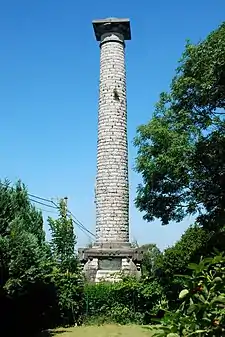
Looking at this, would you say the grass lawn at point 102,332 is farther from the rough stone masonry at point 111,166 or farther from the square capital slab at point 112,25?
the square capital slab at point 112,25

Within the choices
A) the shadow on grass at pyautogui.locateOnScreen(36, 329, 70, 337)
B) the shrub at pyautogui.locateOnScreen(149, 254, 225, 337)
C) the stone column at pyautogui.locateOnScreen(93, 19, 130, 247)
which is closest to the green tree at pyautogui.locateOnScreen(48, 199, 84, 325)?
the shadow on grass at pyautogui.locateOnScreen(36, 329, 70, 337)

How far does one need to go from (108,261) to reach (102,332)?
660 cm

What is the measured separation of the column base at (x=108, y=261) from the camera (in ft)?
72.4

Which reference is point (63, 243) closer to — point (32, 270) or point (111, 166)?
point (111, 166)

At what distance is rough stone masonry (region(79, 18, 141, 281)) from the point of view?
73.3 ft

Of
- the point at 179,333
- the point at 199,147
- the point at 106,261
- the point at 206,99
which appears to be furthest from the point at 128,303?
the point at 179,333

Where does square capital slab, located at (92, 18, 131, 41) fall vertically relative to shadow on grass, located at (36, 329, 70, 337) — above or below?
above

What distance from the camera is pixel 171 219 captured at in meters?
15.6

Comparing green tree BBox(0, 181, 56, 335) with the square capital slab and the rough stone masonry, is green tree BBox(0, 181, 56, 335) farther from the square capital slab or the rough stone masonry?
the square capital slab

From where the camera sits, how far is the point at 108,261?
73.2ft

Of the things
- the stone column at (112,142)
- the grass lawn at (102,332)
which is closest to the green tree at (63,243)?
the grass lawn at (102,332)

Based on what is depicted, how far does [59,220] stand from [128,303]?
14.5 ft

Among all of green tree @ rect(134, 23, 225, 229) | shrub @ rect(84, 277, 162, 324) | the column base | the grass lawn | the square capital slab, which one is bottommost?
the grass lawn

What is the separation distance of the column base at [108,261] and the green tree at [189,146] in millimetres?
6599
